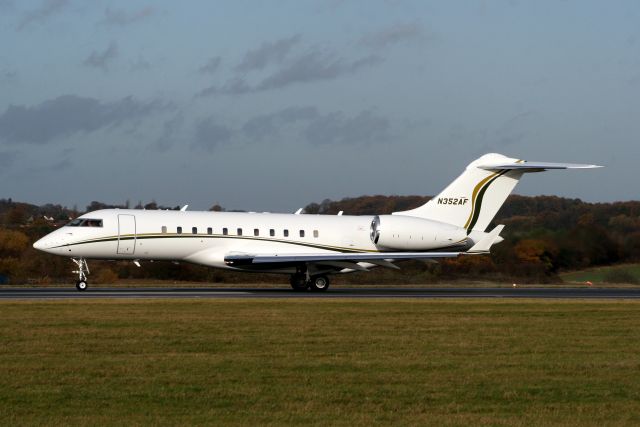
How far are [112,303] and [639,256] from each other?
92.2 ft

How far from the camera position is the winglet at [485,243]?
38.1 meters

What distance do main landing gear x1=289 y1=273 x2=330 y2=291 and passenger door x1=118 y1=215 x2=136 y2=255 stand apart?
20.4ft

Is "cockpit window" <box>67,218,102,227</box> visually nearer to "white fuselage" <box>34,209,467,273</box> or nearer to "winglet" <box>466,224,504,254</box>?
"white fuselage" <box>34,209,467,273</box>

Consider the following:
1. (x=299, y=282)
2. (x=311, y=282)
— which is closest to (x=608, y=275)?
(x=311, y=282)

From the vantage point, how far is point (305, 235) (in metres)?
38.5


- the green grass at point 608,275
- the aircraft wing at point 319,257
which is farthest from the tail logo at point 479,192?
the green grass at point 608,275

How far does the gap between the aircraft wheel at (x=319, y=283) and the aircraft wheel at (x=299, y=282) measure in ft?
0.88

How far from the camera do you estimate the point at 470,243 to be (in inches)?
1550

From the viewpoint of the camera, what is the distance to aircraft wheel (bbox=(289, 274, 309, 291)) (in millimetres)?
37844

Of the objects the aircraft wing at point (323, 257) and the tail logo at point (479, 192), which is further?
the tail logo at point (479, 192)

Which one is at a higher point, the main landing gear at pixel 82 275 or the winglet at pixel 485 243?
the winglet at pixel 485 243

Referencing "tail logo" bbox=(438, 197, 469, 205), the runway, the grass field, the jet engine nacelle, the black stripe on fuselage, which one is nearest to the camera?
the grass field

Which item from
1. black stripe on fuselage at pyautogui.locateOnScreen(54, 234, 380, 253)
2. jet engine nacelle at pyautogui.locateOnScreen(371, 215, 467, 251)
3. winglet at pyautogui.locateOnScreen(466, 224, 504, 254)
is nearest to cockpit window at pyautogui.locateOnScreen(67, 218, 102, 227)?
black stripe on fuselage at pyautogui.locateOnScreen(54, 234, 380, 253)

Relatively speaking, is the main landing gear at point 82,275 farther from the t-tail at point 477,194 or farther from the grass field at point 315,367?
the t-tail at point 477,194
